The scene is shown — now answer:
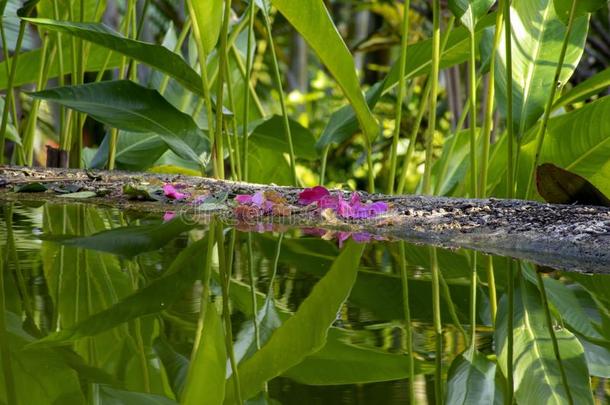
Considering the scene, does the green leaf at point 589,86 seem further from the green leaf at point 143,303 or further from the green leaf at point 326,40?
the green leaf at point 143,303

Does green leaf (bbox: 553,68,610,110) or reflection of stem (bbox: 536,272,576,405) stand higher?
green leaf (bbox: 553,68,610,110)

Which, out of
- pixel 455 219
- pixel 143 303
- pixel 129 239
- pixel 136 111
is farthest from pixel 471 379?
pixel 136 111

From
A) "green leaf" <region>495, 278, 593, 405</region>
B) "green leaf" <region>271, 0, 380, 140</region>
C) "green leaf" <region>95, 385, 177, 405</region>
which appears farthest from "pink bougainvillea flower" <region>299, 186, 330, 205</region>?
"green leaf" <region>95, 385, 177, 405</region>

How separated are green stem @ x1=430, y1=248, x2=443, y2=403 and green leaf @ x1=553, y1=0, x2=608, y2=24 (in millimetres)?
490

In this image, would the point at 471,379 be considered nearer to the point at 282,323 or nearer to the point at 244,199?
the point at 282,323

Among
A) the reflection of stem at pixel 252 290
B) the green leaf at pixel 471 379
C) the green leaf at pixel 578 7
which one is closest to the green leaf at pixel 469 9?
the green leaf at pixel 578 7

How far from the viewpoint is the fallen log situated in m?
1.48

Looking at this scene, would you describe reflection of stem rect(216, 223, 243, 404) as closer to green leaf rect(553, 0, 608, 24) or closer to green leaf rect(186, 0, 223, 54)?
green leaf rect(186, 0, 223, 54)

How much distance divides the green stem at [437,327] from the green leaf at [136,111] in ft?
2.68

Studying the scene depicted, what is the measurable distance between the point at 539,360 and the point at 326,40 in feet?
3.50

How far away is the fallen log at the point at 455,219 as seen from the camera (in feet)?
4.85

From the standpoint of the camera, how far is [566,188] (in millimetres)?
1762

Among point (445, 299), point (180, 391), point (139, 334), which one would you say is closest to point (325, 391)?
point (180, 391)

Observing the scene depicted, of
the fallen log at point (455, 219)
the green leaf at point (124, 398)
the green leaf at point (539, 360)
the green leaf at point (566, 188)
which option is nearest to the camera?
the green leaf at point (124, 398)
